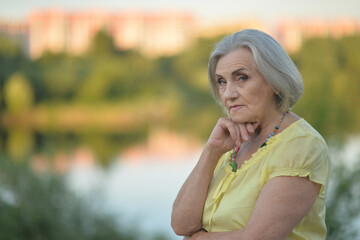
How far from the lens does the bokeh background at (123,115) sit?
17.8 ft

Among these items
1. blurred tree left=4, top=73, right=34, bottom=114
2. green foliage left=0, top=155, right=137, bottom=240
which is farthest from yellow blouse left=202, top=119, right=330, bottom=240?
blurred tree left=4, top=73, right=34, bottom=114

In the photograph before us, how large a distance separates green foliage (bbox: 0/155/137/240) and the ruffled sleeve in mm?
4787

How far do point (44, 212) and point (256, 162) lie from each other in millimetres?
4970

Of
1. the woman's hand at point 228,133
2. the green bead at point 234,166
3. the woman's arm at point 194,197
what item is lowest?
the woman's arm at point 194,197

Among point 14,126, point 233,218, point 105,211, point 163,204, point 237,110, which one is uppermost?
point 237,110

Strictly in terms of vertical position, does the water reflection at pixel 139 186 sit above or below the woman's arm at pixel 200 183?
below

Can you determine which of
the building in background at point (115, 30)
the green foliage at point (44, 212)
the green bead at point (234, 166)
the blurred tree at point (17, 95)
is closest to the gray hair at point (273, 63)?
the green bead at point (234, 166)

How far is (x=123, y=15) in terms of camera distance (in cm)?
6094

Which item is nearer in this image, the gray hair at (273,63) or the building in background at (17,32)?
the gray hair at (273,63)

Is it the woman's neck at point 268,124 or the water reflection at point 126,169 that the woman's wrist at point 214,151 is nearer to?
the woman's neck at point 268,124

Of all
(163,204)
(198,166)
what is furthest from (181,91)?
(198,166)

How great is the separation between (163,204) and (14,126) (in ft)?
75.8

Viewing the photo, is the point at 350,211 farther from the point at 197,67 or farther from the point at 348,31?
the point at 197,67

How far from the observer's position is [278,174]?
1.31 meters
